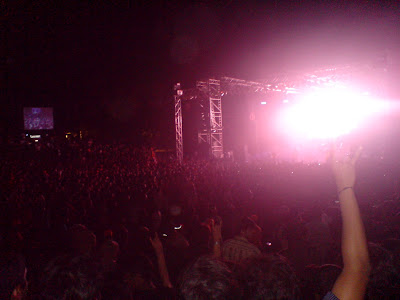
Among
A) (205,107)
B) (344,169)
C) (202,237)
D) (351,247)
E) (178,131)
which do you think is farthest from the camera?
(205,107)

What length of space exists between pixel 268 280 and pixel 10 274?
1281 mm

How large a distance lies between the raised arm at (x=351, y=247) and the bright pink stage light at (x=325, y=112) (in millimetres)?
9110

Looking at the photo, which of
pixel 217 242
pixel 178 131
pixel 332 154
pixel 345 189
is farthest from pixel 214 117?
pixel 345 189

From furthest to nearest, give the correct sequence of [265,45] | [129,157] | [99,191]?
[129,157], [265,45], [99,191]

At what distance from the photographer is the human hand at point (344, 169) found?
64.0 inches

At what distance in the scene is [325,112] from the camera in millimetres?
18078

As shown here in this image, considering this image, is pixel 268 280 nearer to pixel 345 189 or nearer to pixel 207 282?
pixel 207 282

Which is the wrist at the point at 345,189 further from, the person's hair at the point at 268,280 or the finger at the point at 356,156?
the person's hair at the point at 268,280

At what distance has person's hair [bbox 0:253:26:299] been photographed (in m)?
1.76

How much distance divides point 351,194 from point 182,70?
11.9 metres

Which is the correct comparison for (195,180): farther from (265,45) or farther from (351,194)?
(351,194)

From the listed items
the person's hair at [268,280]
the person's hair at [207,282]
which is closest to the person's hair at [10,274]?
the person's hair at [207,282]

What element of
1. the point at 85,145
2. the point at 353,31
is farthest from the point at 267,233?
the point at 85,145

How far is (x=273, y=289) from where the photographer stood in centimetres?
158
